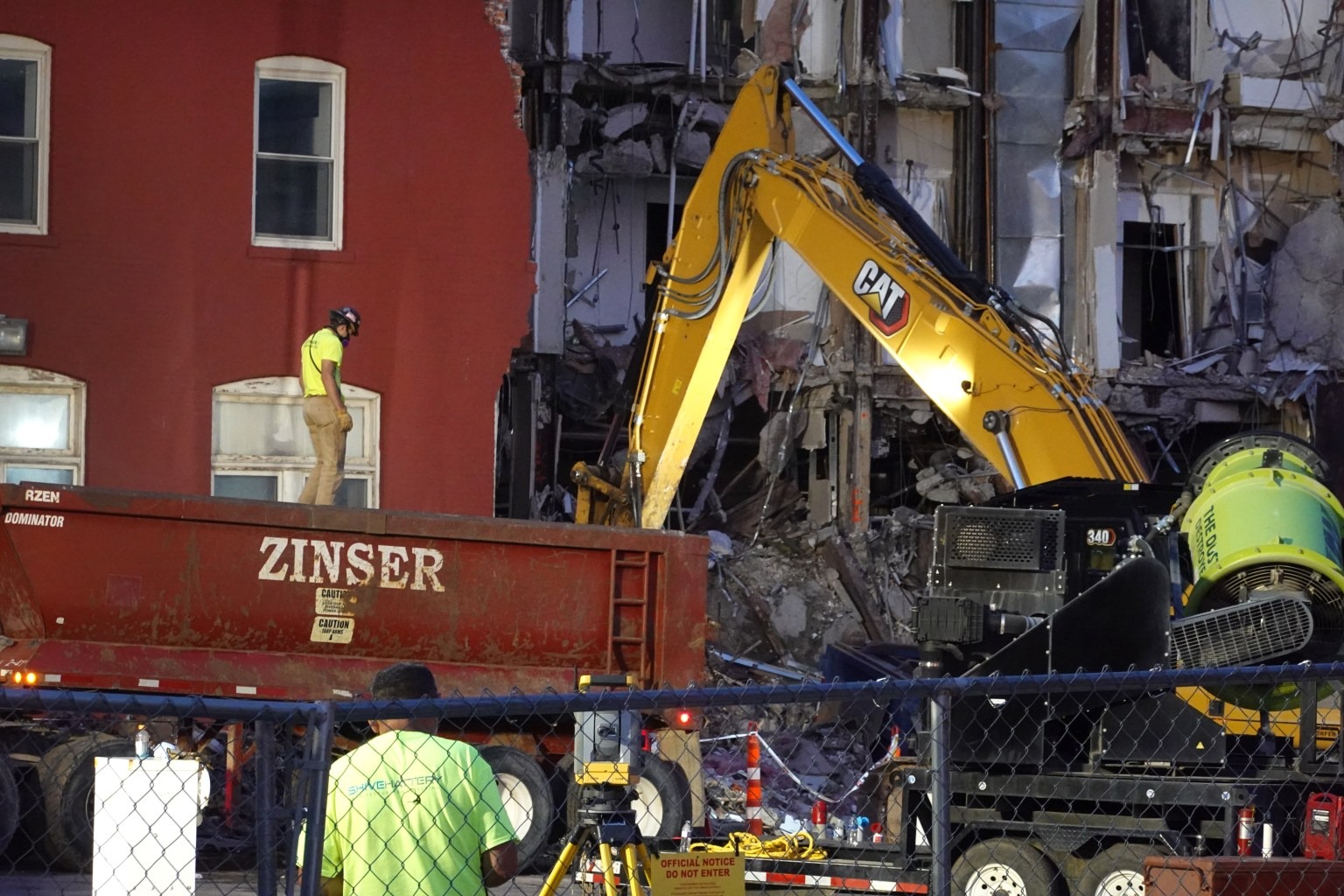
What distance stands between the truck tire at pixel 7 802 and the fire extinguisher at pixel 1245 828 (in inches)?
290

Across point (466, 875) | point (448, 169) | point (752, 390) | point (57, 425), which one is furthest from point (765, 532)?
point (466, 875)

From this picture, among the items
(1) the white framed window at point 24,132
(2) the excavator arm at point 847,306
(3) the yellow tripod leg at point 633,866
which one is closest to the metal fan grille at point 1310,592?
(2) the excavator arm at point 847,306

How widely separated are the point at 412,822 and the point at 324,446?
10879 mm

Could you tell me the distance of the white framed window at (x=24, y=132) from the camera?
17.9 meters

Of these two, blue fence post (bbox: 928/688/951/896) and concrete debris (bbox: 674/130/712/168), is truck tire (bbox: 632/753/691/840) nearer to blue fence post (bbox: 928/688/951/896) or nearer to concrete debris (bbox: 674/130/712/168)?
blue fence post (bbox: 928/688/951/896)

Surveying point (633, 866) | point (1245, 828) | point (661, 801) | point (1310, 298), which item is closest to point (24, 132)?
point (661, 801)

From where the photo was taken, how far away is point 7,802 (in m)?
12.8

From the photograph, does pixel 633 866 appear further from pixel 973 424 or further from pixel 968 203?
pixel 968 203

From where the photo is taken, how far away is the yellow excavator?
11219 millimetres

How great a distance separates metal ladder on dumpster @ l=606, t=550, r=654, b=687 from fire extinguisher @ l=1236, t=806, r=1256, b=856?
501 cm

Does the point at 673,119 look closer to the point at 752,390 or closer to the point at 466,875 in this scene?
the point at 752,390

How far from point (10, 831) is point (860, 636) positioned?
36.1ft

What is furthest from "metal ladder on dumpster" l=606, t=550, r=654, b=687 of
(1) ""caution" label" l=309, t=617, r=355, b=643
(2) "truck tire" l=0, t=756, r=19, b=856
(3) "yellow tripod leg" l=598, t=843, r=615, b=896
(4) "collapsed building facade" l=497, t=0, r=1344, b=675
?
(4) "collapsed building facade" l=497, t=0, r=1344, b=675

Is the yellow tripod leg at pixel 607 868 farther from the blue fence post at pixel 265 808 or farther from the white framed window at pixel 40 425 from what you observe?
the white framed window at pixel 40 425
